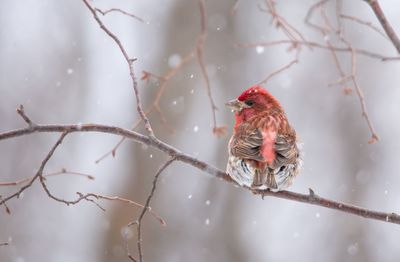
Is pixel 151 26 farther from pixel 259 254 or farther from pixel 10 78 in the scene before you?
pixel 259 254

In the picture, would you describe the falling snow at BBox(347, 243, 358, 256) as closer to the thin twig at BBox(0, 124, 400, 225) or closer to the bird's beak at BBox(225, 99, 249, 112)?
the bird's beak at BBox(225, 99, 249, 112)

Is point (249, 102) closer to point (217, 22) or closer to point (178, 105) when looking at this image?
point (178, 105)

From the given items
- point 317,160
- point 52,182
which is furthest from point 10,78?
point 317,160

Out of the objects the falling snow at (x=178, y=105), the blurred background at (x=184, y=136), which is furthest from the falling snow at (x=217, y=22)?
the falling snow at (x=178, y=105)

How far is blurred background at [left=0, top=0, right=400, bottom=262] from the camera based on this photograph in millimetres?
12430

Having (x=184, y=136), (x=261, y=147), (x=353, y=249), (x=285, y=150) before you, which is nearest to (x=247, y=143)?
(x=261, y=147)

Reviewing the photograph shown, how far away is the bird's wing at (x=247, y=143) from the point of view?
241 inches

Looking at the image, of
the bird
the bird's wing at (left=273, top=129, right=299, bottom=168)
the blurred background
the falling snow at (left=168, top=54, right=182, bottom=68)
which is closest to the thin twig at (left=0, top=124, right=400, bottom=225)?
the bird

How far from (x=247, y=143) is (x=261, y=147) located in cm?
17

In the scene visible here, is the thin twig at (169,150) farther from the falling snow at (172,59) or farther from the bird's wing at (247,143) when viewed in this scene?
the falling snow at (172,59)

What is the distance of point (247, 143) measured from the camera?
20.7ft

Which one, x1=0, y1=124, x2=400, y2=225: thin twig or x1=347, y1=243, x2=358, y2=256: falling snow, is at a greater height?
x1=347, y1=243, x2=358, y2=256: falling snow

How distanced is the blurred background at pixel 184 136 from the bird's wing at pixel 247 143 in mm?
3685

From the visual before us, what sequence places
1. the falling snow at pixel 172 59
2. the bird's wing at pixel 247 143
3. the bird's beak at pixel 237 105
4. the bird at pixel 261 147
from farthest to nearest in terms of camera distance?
the falling snow at pixel 172 59
the bird's beak at pixel 237 105
the bird's wing at pixel 247 143
the bird at pixel 261 147
